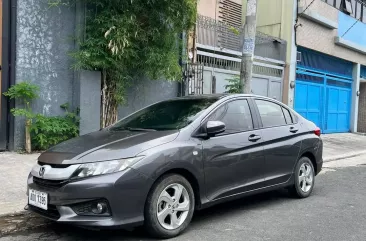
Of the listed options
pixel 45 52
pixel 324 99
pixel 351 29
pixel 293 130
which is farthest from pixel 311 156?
pixel 351 29

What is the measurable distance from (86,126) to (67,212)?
15.4ft

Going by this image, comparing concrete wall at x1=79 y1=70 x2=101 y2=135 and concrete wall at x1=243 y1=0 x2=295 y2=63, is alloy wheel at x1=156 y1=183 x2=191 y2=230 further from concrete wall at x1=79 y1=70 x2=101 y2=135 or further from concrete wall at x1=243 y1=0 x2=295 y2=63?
concrete wall at x1=243 y1=0 x2=295 y2=63

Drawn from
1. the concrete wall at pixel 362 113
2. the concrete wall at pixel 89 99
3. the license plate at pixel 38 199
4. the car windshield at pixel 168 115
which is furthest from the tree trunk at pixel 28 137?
the concrete wall at pixel 362 113

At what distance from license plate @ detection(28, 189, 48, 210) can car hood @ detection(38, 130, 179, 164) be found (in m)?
0.32

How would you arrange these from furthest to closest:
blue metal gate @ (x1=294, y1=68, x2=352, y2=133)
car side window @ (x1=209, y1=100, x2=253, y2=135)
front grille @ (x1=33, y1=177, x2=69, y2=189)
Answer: blue metal gate @ (x1=294, y1=68, x2=352, y2=133)
car side window @ (x1=209, y1=100, x2=253, y2=135)
front grille @ (x1=33, y1=177, x2=69, y2=189)

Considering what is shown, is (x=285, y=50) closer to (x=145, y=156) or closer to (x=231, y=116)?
(x=231, y=116)

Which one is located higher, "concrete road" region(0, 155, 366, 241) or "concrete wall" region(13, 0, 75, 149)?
"concrete wall" region(13, 0, 75, 149)

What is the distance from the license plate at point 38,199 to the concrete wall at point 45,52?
13.5 feet

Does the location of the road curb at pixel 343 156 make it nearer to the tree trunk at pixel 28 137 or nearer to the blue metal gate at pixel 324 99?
the blue metal gate at pixel 324 99

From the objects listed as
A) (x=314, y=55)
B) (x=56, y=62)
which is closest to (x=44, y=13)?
(x=56, y=62)

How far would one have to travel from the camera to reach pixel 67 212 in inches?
147

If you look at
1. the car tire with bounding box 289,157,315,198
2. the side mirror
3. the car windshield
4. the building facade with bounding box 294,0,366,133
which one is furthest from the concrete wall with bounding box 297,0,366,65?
the side mirror

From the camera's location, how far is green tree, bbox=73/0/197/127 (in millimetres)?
7797

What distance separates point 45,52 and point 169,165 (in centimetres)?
521
